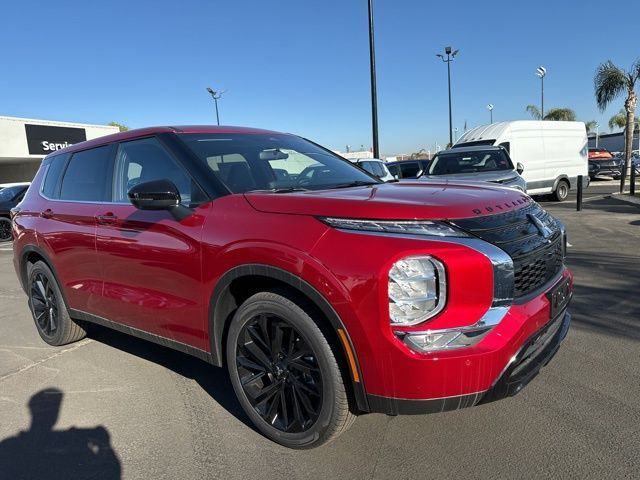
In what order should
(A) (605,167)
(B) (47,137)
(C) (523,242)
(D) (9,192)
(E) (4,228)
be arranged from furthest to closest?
(B) (47,137) < (A) (605,167) < (D) (9,192) < (E) (4,228) < (C) (523,242)

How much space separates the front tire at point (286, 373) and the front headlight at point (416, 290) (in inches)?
17.2

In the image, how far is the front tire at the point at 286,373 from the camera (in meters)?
2.51

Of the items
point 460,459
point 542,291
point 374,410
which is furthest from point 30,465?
point 542,291

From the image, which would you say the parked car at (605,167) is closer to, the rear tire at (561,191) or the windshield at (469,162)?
the rear tire at (561,191)

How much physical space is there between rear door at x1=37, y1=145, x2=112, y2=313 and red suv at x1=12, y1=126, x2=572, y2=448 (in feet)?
0.10

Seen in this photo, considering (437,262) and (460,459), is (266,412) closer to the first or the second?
(460,459)

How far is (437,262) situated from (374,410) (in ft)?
2.54

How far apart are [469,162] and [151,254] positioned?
934 centimetres

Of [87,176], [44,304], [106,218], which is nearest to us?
[106,218]

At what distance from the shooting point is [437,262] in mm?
2260

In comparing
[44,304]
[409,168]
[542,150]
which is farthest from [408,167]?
[44,304]

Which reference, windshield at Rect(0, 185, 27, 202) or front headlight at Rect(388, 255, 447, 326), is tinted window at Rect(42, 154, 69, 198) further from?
windshield at Rect(0, 185, 27, 202)

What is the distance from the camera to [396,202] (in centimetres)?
250

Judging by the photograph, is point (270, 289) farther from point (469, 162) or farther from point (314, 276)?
point (469, 162)
